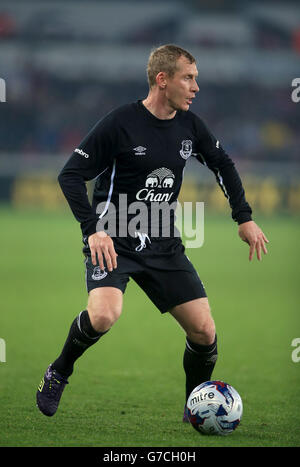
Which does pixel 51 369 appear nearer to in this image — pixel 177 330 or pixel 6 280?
pixel 177 330

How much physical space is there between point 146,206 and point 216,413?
1.39 meters

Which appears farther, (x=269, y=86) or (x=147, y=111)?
(x=269, y=86)

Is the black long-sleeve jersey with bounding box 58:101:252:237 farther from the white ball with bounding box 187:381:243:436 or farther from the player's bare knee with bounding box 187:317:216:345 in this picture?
the white ball with bounding box 187:381:243:436

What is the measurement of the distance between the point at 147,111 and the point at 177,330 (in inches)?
176

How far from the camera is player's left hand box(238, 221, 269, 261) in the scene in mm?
5367

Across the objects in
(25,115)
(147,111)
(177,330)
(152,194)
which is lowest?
(177,330)

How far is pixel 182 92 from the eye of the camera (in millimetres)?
5227

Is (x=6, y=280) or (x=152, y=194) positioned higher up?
(x=152, y=194)

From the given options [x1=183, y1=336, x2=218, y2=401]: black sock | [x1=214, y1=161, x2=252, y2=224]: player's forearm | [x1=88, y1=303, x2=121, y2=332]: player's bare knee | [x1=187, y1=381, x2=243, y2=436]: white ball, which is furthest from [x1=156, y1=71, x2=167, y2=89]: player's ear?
[x1=187, y1=381, x2=243, y2=436]: white ball

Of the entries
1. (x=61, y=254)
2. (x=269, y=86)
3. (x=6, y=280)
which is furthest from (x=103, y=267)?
(x=269, y=86)

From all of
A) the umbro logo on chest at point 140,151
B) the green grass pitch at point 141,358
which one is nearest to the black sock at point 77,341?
the green grass pitch at point 141,358

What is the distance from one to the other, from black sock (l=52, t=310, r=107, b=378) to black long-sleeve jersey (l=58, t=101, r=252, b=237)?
1.81 ft

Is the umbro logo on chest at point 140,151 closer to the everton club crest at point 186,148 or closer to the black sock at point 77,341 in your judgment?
the everton club crest at point 186,148

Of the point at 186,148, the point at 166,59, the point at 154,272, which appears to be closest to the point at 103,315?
the point at 154,272
